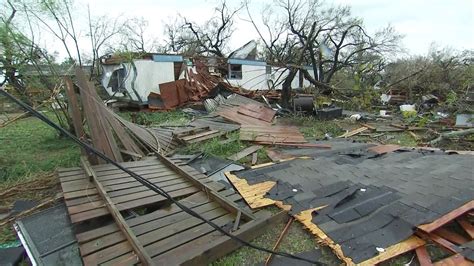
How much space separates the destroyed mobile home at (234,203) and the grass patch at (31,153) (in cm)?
132

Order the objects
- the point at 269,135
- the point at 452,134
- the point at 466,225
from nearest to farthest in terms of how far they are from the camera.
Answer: the point at 466,225 < the point at 269,135 < the point at 452,134

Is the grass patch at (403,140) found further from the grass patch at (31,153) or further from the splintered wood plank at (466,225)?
the grass patch at (31,153)

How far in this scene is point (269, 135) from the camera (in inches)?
285

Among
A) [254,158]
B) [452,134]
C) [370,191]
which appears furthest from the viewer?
[452,134]

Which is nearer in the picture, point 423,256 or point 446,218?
point 423,256

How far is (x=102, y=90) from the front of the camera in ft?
47.8

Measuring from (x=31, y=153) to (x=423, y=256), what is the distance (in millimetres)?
7767

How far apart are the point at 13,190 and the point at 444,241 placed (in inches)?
218

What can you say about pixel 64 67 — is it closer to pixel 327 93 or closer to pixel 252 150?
pixel 252 150

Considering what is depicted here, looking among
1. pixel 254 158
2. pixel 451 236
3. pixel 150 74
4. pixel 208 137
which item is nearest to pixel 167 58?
pixel 150 74

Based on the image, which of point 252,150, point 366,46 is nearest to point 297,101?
point 252,150

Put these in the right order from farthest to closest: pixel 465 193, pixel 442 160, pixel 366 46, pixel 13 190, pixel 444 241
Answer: pixel 366 46 < pixel 442 160 < pixel 13 190 < pixel 465 193 < pixel 444 241

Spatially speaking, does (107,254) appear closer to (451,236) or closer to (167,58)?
(451,236)

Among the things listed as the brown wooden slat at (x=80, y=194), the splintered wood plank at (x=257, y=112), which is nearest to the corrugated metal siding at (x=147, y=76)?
the splintered wood plank at (x=257, y=112)
